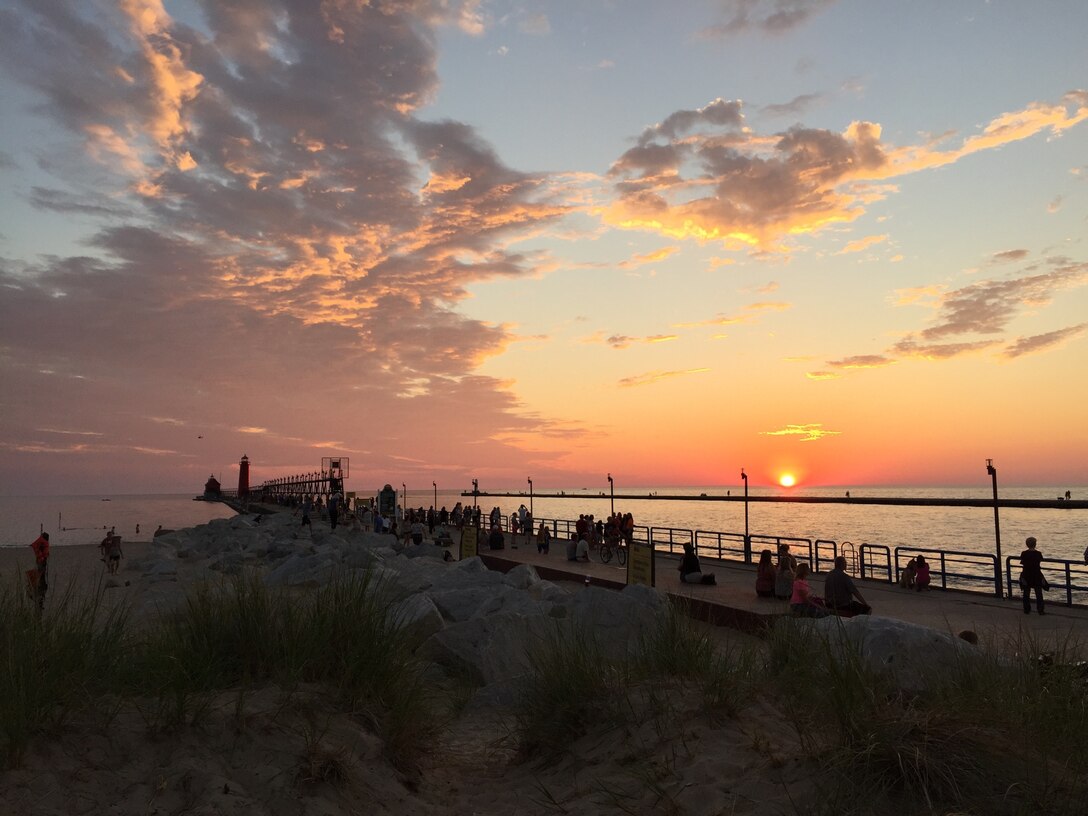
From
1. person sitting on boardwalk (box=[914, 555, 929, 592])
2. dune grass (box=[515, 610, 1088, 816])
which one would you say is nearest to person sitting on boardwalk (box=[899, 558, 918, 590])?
person sitting on boardwalk (box=[914, 555, 929, 592])

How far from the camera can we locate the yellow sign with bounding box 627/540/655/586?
1645 centimetres

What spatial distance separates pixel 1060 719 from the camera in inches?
175

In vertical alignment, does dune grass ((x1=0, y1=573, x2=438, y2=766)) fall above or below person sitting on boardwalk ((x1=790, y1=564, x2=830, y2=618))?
above

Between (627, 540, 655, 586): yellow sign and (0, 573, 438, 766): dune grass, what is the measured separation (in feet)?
35.4

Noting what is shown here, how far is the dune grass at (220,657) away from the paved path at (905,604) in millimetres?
6513

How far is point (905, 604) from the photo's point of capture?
15594 mm

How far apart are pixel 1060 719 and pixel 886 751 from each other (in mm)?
1288

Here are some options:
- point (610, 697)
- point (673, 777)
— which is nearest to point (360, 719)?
point (610, 697)

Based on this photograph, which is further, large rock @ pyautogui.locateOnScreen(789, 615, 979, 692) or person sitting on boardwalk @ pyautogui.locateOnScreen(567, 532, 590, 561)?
person sitting on boardwalk @ pyautogui.locateOnScreen(567, 532, 590, 561)

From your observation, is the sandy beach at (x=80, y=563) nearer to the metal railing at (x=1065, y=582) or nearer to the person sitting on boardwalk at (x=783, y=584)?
the person sitting on boardwalk at (x=783, y=584)

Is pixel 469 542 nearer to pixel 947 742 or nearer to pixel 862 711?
pixel 862 711

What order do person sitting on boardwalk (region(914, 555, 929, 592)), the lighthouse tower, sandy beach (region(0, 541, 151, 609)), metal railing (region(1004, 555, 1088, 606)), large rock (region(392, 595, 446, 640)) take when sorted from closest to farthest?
large rock (region(392, 595, 446, 640)), metal railing (region(1004, 555, 1088, 606)), person sitting on boardwalk (region(914, 555, 929, 592)), sandy beach (region(0, 541, 151, 609)), the lighthouse tower

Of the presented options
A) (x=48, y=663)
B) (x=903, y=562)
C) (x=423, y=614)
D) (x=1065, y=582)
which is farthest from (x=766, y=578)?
(x=903, y=562)

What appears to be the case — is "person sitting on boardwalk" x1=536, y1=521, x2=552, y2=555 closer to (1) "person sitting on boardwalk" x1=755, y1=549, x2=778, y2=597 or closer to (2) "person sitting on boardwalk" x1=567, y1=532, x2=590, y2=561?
(2) "person sitting on boardwalk" x1=567, y1=532, x2=590, y2=561
